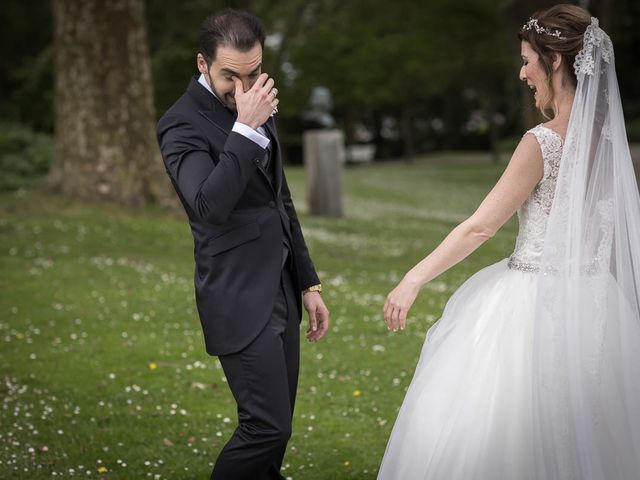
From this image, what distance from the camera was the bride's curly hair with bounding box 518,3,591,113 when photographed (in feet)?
14.2

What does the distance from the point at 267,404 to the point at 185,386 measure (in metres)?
4.09

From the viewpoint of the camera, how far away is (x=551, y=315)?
4332 millimetres

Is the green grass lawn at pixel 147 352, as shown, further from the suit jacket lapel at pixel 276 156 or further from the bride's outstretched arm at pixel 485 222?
the suit jacket lapel at pixel 276 156

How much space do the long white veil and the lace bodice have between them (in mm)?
60

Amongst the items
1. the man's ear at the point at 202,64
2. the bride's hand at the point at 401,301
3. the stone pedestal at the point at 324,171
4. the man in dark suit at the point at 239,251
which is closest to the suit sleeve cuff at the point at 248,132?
the man in dark suit at the point at 239,251

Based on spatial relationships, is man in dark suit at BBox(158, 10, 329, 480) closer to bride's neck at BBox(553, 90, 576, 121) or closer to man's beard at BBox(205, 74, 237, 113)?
man's beard at BBox(205, 74, 237, 113)

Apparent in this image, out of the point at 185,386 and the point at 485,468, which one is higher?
the point at 485,468

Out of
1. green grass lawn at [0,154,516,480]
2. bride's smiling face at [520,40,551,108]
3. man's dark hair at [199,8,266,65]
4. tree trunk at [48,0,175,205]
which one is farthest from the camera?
tree trunk at [48,0,175,205]

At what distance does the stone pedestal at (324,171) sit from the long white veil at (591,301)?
48.0ft

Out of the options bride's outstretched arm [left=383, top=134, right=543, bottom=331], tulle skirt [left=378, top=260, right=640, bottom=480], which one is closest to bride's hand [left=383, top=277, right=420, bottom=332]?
bride's outstretched arm [left=383, top=134, right=543, bottom=331]

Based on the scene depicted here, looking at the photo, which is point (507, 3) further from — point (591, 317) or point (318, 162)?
point (591, 317)

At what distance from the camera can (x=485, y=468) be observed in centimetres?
422

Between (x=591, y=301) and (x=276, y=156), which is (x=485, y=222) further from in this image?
(x=276, y=156)

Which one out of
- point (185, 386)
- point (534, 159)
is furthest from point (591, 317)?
point (185, 386)
